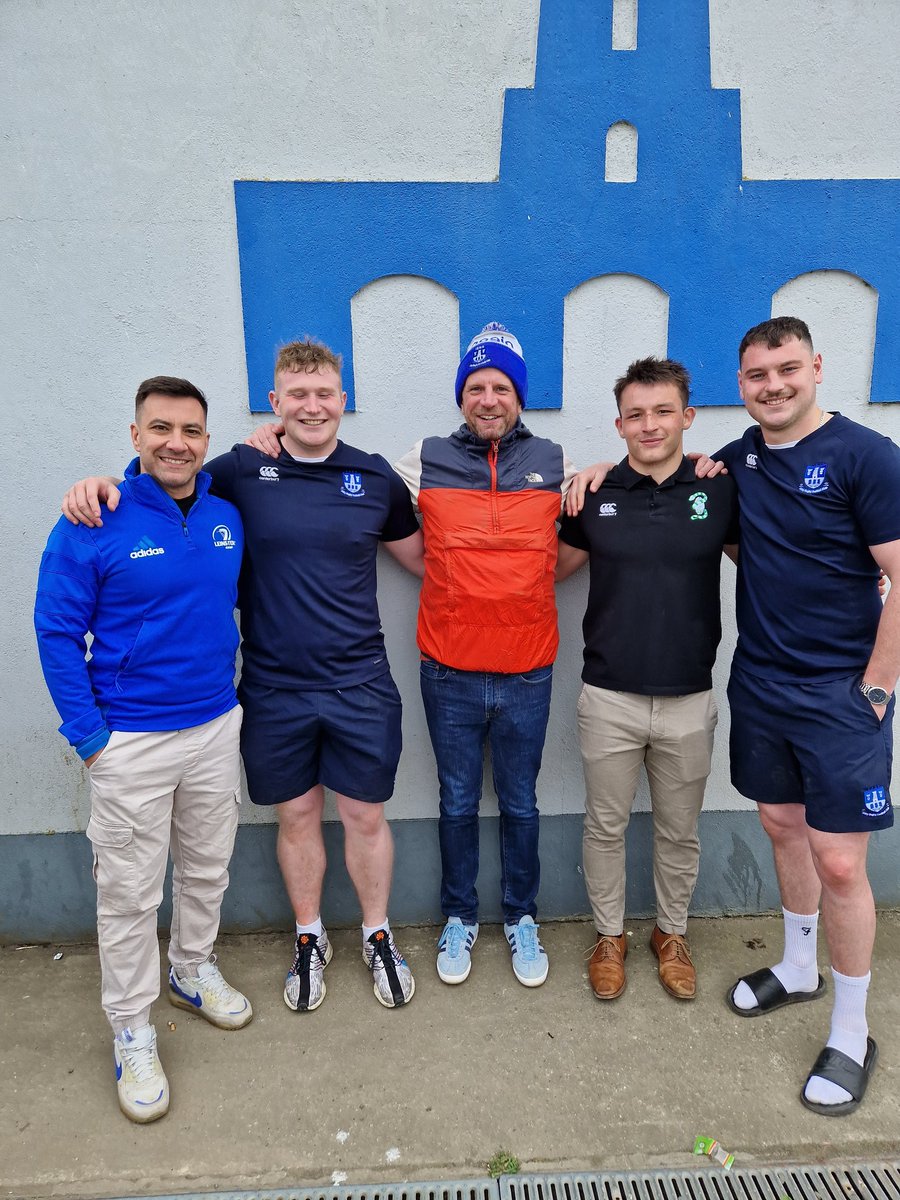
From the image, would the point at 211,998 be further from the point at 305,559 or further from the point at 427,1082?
the point at 305,559

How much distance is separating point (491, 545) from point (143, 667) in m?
1.25

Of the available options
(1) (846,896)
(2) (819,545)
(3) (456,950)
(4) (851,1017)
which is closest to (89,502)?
(3) (456,950)

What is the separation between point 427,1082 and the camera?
8.09 ft

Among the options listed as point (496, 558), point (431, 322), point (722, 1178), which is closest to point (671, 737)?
point (496, 558)

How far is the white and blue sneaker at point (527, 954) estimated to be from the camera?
291 cm

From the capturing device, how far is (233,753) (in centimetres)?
259

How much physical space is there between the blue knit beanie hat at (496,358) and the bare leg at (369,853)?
1.63 m

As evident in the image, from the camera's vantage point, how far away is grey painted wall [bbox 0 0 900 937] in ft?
8.98

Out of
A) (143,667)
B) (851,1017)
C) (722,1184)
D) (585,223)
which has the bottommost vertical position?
(722,1184)

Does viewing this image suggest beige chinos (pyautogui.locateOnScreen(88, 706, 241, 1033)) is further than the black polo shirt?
No

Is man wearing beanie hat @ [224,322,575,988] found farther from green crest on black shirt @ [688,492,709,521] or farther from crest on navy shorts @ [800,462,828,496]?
crest on navy shorts @ [800,462,828,496]

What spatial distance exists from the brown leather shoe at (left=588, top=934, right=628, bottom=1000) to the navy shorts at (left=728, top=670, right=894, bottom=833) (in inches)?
38.6

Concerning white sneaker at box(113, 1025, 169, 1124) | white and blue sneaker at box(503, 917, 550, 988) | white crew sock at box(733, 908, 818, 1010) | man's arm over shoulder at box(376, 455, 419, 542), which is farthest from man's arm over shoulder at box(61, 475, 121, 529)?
white crew sock at box(733, 908, 818, 1010)

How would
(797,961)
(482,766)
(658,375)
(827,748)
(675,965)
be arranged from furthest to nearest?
(482,766)
(675,965)
(797,961)
(658,375)
(827,748)
